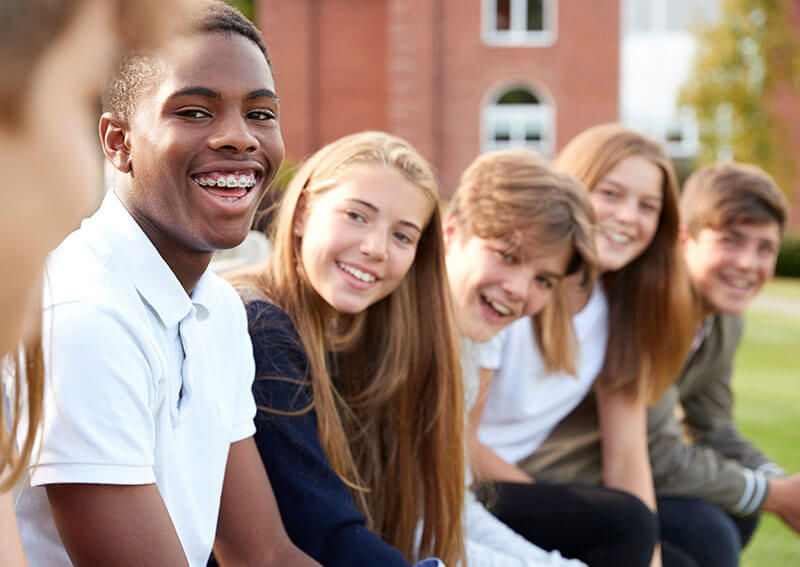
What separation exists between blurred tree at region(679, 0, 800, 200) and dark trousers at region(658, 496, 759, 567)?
17.8m

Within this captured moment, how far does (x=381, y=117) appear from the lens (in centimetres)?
2552

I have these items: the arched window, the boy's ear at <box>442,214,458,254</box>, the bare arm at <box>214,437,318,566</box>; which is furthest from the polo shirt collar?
the arched window

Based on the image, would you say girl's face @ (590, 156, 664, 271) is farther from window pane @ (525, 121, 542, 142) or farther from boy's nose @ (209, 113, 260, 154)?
window pane @ (525, 121, 542, 142)

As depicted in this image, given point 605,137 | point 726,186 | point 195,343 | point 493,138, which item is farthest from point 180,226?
point 493,138

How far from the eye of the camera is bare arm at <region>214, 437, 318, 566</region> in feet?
5.82

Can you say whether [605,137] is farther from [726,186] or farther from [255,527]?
[255,527]

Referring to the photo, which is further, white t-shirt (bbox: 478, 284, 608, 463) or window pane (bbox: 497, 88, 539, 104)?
window pane (bbox: 497, 88, 539, 104)

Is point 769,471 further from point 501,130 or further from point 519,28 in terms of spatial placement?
point 519,28

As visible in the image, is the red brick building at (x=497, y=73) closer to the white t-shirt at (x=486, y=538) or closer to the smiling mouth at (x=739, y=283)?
the smiling mouth at (x=739, y=283)

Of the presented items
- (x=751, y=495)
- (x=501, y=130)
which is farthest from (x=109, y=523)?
(x=501, y=130)

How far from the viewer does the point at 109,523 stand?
1.34 m

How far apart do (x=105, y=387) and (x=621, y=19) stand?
23892mm

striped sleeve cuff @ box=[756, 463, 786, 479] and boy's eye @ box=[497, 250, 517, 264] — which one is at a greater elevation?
boy's eye @ box=[497, 250, 517, 264]

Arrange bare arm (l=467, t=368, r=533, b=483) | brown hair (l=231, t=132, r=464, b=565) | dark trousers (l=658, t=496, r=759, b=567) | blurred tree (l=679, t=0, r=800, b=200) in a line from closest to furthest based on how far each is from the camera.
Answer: brown hair (l=231, t=132, r=464, b=565) → bare arm (l=467, t=368, r=533, b=483) → dark trousers (l=658, t=496, r=759, b=567) → blurred tree (l=679, t=0, r=800, b=200)
